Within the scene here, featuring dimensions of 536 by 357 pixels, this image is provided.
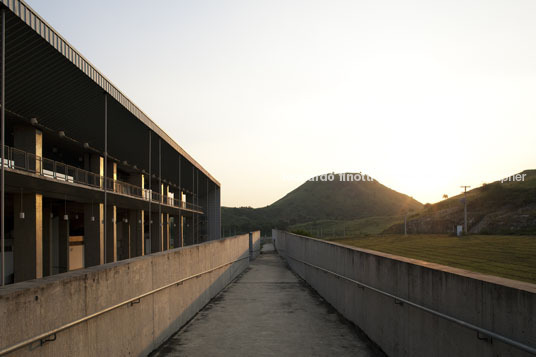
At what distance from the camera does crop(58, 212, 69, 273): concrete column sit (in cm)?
3453

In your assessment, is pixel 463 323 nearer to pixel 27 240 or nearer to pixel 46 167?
pixel 46 167

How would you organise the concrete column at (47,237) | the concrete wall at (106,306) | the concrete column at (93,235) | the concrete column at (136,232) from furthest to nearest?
the concrete column at (136,232) < the concrete column at (47,237) < the concrete column at (93,235) < the concrete wall at (106,306)

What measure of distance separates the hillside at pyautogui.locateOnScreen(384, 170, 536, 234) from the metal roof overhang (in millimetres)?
51862

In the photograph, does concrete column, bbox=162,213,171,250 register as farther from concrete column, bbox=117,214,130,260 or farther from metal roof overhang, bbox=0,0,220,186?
metal roof overhang, bbox=0,0,220,186

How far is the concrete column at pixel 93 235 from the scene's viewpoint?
31.9 metres

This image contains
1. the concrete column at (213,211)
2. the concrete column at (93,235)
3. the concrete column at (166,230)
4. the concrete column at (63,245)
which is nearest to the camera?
the concrete column at (93,235)

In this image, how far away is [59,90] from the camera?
21062 millimetres

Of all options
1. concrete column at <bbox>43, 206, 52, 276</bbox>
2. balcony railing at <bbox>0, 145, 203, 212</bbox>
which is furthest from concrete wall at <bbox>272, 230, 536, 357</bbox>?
concrete column at <bbox>43, 206, 52, 276</bbox>

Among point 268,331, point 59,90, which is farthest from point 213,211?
point 268,331

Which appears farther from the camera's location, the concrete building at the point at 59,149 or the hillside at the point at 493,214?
the hillside at the point at 493,214

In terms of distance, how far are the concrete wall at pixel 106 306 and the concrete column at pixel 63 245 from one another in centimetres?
2432

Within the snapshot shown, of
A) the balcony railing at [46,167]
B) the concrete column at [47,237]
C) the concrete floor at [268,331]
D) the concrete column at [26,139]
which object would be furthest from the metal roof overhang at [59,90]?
the concrete floor at [268,331]

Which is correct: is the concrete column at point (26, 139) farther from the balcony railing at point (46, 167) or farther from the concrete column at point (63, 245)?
the concrete column at point (63, 245)

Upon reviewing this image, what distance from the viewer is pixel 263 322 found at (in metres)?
12.4
